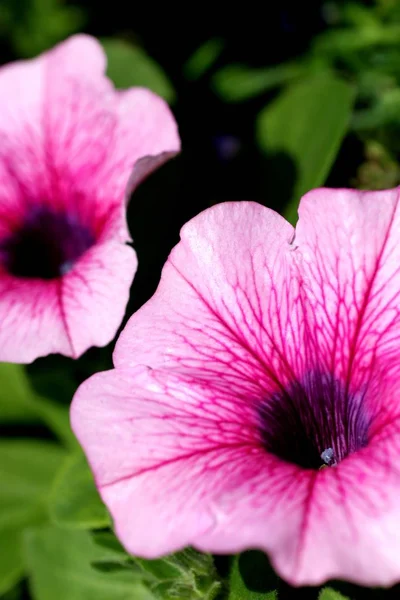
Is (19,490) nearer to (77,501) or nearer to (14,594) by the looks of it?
(14,594)

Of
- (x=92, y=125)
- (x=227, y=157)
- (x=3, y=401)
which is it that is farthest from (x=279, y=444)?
(x=3, y=401)

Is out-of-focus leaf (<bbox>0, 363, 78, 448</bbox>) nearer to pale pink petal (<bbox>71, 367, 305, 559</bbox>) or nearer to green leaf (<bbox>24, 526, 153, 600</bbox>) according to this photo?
green leaf (<bbox>24, 526, 153, 600</bbox>)

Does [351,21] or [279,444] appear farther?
[351,21]

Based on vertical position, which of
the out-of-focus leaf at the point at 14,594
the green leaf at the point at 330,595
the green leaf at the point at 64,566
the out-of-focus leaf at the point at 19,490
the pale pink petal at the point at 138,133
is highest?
the pale pink petal at the point at 138,133

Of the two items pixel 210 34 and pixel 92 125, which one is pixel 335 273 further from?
pixel 210 34

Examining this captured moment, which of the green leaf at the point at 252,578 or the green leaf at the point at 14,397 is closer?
the green leaf at the point at 252,578

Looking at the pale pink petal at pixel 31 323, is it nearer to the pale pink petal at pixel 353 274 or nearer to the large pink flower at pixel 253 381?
the large pink flower at pixel 253 381

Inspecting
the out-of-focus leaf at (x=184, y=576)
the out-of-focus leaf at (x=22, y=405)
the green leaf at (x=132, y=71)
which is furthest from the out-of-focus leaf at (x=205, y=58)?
the out-of-focus leaf at (x=184, y=576)

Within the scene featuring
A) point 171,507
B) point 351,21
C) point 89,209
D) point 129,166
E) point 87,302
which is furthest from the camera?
point 351,21
